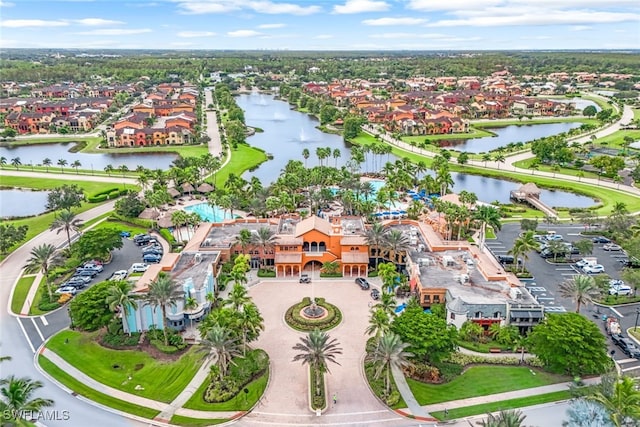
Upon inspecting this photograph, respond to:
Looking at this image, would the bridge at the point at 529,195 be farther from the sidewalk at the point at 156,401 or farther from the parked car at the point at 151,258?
the sidewalk at the point at 156,401

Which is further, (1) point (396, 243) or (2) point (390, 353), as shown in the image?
(1) point (396, 243)

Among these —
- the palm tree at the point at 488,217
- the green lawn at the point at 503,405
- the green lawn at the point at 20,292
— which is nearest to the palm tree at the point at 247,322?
the green lawn at the point at 503,405

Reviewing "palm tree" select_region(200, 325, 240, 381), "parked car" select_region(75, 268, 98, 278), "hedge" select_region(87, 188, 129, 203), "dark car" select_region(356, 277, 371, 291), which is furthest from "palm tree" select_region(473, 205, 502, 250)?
"hedge" select_region(87, 188, 129, 203)

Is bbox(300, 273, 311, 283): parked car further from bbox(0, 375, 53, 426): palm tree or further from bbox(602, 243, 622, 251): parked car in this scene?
bbox(602, 243, 622, 251): parked car

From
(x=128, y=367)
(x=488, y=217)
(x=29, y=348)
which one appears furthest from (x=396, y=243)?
(x=29, y=348)

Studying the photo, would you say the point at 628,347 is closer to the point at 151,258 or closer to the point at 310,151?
the point at 151,258

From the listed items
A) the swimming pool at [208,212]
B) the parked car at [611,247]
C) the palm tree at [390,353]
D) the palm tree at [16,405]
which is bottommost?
the swimming pool at [208,212]
